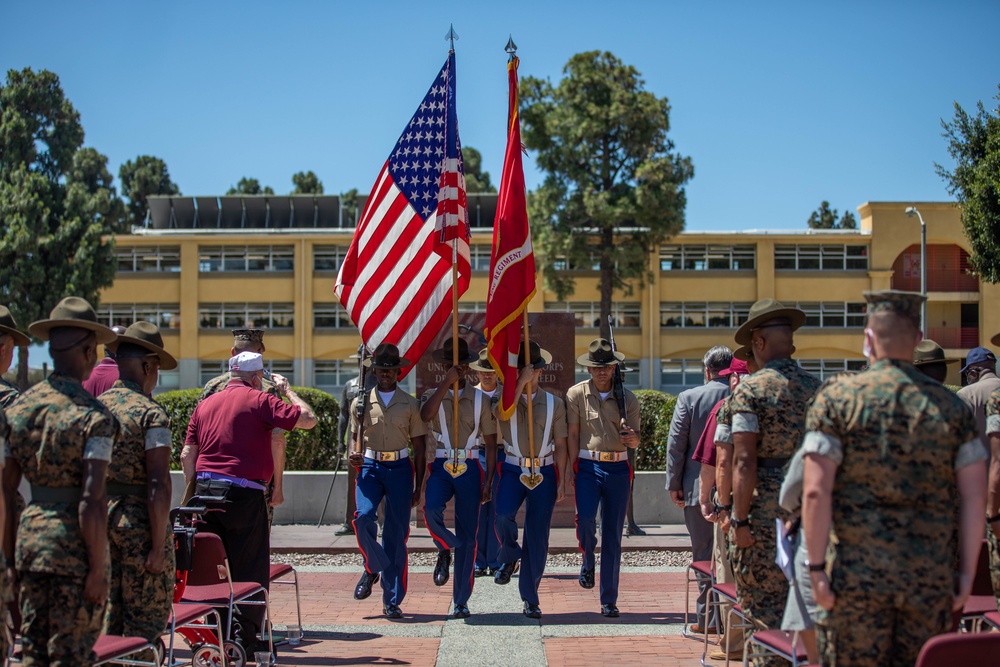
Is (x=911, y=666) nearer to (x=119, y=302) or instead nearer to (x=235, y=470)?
(x=235, y=470)

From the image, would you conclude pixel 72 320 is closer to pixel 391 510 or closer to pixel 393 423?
pixel 393 423

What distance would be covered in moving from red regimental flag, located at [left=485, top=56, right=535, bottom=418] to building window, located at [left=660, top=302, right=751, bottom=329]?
43.6 m

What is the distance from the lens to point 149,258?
5325cm

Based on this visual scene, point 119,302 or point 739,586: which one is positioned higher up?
point 119,302

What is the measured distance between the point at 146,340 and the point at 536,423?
13.1 feet

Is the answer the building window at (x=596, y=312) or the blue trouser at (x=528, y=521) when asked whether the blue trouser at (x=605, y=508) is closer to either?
the blue trouser at (x=528, y=521)

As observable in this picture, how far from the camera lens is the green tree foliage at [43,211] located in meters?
41.3

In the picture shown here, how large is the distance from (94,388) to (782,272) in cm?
4703

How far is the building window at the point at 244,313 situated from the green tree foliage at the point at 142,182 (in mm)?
25405

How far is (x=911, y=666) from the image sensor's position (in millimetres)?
4156

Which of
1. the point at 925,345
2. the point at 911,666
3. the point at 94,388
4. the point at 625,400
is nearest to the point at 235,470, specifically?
the point at 94,388

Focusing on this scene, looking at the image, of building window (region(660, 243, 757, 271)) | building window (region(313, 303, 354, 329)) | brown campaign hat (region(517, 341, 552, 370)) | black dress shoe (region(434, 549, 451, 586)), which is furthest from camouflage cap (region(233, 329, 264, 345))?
building window (region(660, 243, 757, 271))

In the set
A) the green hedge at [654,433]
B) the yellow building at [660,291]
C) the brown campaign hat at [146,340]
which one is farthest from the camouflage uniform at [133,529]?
the yellow building at [660,291]

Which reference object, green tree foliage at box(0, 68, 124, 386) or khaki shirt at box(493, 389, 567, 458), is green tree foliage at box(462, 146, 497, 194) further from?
khaki shirt at box(493, 389, 567, 458)
